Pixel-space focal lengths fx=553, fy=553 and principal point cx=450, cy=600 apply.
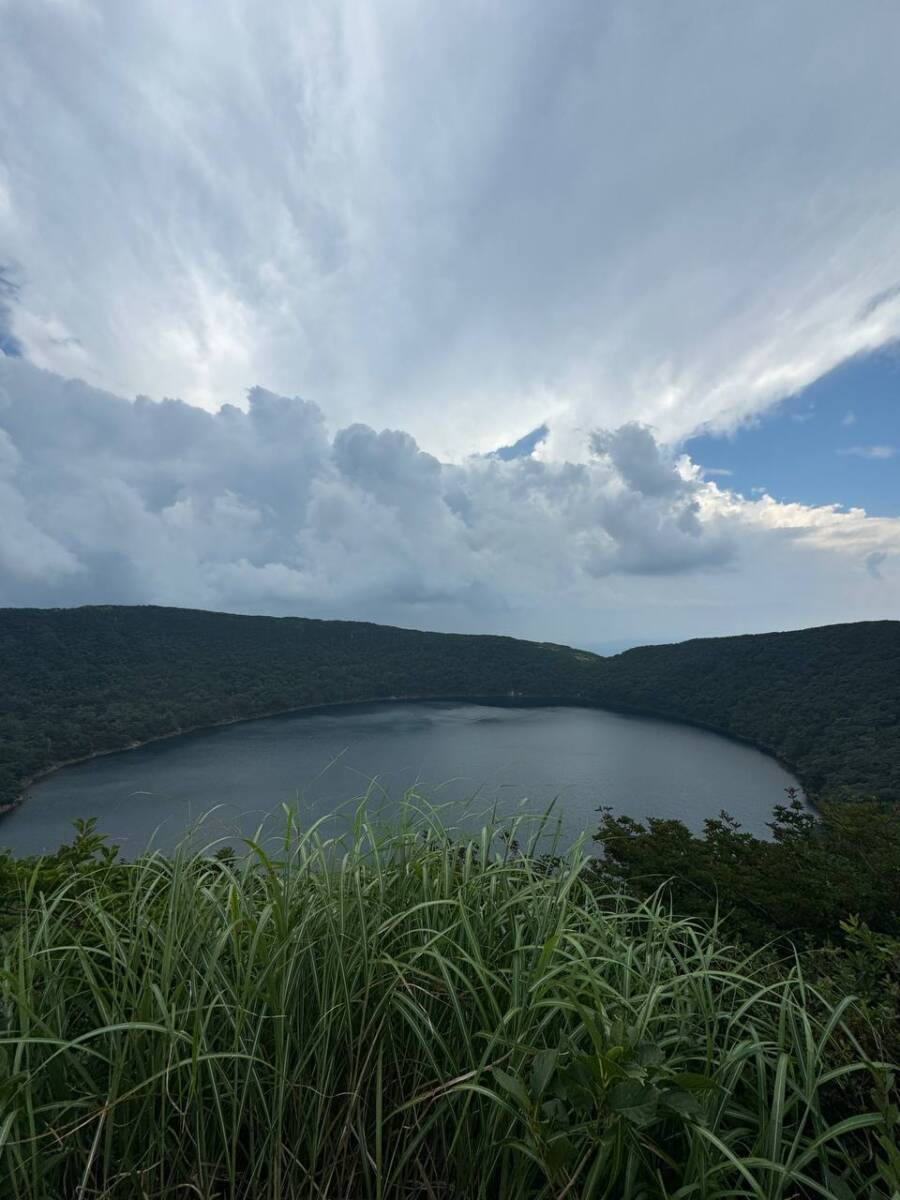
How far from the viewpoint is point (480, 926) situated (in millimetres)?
2377

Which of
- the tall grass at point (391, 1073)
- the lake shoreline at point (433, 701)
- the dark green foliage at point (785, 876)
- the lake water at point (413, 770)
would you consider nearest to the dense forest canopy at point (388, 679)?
the lake shoreline at point (433, 701)

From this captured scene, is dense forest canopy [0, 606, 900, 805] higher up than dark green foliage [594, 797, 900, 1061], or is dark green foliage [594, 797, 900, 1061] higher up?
dense forest canopy [0, 606, 900, 805]

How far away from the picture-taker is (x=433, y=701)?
10900cm

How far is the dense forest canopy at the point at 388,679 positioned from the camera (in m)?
61.0

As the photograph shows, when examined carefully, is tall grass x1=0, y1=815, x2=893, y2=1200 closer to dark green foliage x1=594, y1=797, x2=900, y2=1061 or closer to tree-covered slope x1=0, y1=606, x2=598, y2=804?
dark green foliage x1=594, y1=797, x2=900, y2=1061

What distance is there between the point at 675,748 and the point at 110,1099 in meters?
72.1

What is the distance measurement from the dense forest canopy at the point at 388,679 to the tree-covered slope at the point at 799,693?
289mm

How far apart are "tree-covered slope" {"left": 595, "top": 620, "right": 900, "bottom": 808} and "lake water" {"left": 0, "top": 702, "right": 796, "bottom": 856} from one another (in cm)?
486

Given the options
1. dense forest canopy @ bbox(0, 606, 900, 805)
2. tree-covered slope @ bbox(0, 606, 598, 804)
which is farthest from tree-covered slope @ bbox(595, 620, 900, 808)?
tree-covered slope @ bbox(0, 606, 598, 804)

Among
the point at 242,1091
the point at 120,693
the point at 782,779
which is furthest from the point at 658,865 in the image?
the point at 120,693

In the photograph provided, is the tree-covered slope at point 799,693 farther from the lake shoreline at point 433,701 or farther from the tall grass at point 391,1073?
the tall grass at point 391,1073

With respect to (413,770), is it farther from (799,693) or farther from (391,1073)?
(799,693)

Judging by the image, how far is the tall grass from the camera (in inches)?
59.0

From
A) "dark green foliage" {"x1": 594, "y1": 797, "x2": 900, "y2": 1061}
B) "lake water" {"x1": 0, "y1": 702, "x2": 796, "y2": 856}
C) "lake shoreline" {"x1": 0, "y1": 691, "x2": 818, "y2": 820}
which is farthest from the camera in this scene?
"lake shoreline" {"x1": 0, "y1": 691, "x2": 818, "y2": 820}
